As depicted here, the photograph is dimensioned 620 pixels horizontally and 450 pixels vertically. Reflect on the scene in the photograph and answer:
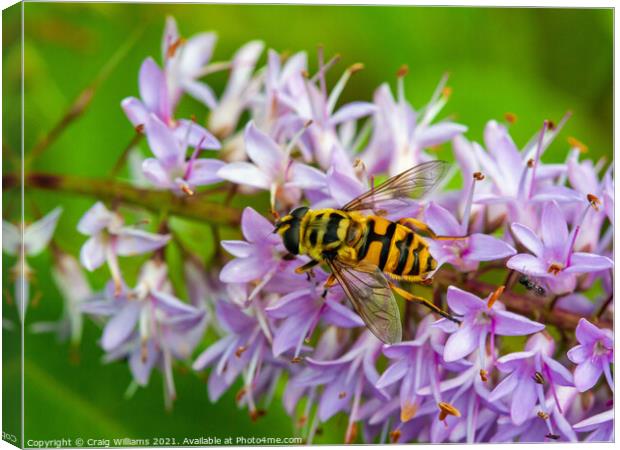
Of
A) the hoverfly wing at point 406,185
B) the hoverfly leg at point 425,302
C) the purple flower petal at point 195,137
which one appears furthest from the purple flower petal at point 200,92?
the hoverfly leg at point 425,302

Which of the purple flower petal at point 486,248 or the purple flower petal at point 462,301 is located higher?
the purple flower petal at point 486,248

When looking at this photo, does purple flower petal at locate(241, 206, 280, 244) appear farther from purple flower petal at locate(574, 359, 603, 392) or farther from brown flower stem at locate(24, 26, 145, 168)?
purple flower petal at locate(574, 359, 603, 392)

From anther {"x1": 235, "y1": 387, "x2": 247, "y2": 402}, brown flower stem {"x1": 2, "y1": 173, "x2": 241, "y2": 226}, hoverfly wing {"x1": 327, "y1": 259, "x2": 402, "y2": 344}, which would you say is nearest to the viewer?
hoverfly wing {"x1": 327, "y1": 259, "x2": 402, "y2": 344}

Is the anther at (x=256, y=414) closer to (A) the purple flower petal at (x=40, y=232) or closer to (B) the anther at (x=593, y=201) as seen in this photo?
(A) the purple flower petal at (x=40, y=232)

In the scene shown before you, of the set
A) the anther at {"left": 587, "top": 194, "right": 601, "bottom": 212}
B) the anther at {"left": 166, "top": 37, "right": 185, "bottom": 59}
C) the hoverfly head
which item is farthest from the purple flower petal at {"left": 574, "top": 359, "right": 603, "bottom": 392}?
the anther at {"left": 166, "top": 37, "right": 185, "bottom": 59}

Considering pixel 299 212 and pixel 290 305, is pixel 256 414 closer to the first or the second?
pixel 290 305
